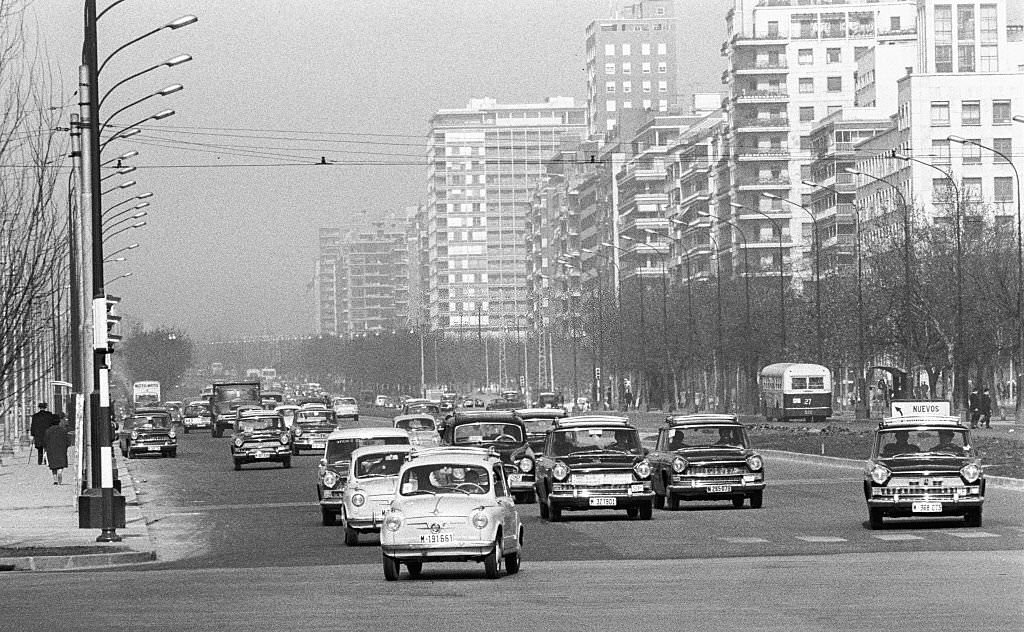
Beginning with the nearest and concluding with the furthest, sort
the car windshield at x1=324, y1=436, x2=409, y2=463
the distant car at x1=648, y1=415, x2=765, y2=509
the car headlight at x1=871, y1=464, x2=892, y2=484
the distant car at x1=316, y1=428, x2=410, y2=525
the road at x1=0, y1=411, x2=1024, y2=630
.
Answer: the road at x1=0, y1=411, x2=1024, y2=630 < the car headlight at x1=871, y1=464, x2=892, y2=484 < the distant car at x1=316, y1=428, x2=410, y2=525 < the car windshield at x1=324, y1=436, x2=409, y2=463 < the distant car at x1=648, y1=415, x2=765, y2=509

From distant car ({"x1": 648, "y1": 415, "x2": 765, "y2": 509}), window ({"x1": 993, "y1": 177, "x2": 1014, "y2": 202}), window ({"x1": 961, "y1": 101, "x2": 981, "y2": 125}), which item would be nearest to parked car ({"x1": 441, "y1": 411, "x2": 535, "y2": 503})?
distant car ({"x1": 648, "y1": 415, "x2": 765, "y2": 509})

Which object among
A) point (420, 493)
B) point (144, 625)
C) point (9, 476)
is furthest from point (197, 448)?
point (144, 625)

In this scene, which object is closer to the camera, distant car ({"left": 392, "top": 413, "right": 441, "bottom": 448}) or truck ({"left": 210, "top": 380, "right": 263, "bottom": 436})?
distant car ({"left": 392, "top": 413, "right": 441, "bottom": 448})

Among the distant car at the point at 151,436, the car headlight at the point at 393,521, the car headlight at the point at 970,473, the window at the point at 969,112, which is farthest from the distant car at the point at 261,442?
the window at the point at 969,112

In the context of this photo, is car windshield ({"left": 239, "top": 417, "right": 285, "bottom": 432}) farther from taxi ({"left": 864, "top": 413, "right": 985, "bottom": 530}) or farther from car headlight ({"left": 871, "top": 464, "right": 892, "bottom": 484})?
car headlight ({"left": 871, "top": 464, "right": 892, "bottom": 484})

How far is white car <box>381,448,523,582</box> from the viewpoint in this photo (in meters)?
21.4

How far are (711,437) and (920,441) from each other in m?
5.72

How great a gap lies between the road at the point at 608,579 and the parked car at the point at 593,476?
42 cm

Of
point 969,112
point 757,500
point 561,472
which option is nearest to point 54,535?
point 561,472

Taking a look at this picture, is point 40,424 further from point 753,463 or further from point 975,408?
point 975,408

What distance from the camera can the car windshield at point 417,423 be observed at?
59.3m

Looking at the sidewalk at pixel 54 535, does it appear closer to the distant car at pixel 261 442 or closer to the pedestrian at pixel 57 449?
the pedestrian at pixel 57 449

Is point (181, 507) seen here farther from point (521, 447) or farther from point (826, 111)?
point (826, 111)

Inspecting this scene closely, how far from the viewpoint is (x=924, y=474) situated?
28375mm
